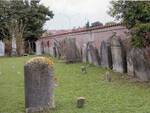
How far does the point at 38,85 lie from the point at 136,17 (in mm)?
4404

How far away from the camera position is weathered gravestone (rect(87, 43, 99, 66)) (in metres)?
18.7

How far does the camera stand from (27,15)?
1606 inches

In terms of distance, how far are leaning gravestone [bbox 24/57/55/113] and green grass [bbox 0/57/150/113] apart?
0.30 meters

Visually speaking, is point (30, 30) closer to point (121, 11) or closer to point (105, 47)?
point (105, 47)

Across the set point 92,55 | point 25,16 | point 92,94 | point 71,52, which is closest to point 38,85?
point 92,94

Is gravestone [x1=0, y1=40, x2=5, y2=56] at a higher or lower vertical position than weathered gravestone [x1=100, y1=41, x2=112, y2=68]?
higher

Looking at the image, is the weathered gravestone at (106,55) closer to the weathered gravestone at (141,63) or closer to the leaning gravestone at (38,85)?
the weathered gravestone at (141,63)

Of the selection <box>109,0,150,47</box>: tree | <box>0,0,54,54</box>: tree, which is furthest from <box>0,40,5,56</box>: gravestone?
<box>109,0,150,47</box>: tree

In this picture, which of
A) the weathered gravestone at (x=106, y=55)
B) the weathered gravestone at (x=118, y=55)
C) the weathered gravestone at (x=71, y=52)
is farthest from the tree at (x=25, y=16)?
the weathered gravestone at (x=118, y=55)

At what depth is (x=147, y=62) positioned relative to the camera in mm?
12750

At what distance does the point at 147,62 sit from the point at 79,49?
9990 millimetres

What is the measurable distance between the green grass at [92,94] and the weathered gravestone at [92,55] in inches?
154

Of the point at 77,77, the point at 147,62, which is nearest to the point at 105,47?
the point at 77,77

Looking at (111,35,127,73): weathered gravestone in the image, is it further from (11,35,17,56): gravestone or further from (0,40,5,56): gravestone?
(0,40,5,56): gravestone
